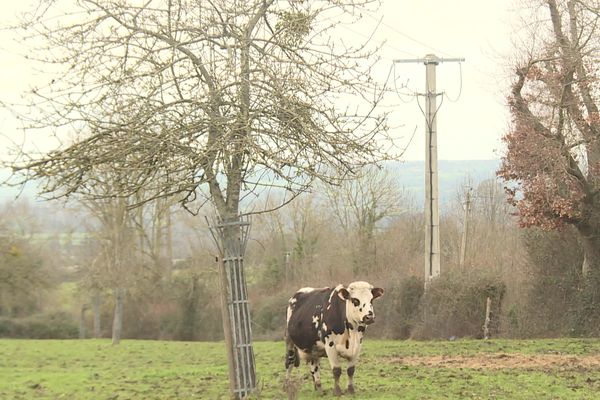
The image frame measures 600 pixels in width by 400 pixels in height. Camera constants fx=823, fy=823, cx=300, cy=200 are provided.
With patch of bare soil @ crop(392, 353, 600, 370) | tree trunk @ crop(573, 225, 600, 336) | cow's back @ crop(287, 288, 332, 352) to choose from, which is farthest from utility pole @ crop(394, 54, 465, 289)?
cow's back @ crop(287, 288, 332, 352)

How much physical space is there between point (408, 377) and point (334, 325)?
3478 mm

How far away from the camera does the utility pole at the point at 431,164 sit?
3091 cm

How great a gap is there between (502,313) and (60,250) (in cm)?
3552

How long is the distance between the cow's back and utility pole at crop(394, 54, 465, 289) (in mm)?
16962

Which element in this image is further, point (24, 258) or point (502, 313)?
point (24, 258)

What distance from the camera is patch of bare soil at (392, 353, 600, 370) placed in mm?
18125

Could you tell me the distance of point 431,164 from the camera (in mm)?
31453

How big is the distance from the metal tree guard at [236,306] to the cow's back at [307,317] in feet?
5.40

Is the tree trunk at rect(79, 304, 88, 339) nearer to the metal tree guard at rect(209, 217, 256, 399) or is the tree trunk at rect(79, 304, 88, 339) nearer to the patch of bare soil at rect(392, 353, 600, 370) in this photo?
the patch of bare soil at rect(392, 353, 600, 370)

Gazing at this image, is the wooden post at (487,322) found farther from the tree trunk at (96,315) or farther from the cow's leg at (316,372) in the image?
the tree trunk at (96,315)

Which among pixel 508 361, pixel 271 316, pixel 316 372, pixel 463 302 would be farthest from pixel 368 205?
pixel 316 372

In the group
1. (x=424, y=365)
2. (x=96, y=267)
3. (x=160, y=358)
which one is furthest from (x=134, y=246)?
(x=424, y=365)

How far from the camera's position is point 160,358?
32125 millimetres

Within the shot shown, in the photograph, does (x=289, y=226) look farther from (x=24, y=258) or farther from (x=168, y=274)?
(x=24, y=258)
